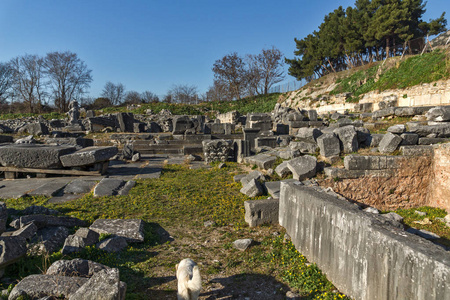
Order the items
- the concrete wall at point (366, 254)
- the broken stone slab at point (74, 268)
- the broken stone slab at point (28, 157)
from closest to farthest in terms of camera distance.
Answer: the concrete wall at point (366, 254) → the broken stone slab at point (74, 268) → the broken stone slab at point (28, 157)

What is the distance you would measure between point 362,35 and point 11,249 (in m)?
39.0

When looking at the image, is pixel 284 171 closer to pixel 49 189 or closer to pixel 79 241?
pixel 79 241

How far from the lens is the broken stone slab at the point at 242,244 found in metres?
4.16

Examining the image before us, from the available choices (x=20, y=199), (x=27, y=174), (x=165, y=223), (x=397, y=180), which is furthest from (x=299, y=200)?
(x=27, y=174)

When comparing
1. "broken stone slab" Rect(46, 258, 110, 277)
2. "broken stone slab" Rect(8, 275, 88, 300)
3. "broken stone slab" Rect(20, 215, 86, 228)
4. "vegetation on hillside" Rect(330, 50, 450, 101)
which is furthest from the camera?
"vegetation on hillside" Rect(330, 50, 450, 101)

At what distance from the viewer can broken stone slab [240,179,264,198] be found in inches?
261

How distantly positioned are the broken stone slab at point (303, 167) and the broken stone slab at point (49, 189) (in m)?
6.20

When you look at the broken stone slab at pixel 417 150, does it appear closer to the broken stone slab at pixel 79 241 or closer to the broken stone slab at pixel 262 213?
the broken stone slab at pixel 262 213

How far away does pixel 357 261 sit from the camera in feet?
8.73

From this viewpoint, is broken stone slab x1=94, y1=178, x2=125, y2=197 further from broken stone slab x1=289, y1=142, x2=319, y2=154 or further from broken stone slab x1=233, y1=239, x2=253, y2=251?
broken stone slab x1=289, y1=142, x2=319, y2=154

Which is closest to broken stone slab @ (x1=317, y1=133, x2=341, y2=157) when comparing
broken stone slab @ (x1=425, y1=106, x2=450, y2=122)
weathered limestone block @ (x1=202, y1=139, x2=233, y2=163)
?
weathered limestone block @ (x1=202, y1=139, x2=233, y2=163)

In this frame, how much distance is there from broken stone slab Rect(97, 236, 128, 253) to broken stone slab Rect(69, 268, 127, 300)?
1.48 m

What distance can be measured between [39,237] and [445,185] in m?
8.93

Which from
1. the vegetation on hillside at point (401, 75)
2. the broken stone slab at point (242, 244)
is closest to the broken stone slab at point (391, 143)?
the broken stone slab at point (242, 244)
